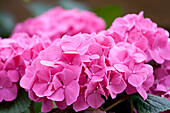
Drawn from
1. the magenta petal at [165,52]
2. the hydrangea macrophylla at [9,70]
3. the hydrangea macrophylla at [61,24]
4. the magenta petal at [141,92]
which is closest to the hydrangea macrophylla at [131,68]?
the magenta petal at [141,92]

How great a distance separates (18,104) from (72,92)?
20 centimetres

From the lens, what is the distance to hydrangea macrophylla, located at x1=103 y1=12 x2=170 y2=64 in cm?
66

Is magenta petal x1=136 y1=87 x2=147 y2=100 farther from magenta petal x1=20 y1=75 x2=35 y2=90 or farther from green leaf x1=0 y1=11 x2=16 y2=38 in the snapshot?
green leaf x1=0 y1=11 x2=16 y2=38

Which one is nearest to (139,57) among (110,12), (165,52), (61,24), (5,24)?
(165,52)

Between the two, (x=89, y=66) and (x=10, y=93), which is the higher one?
(x=89, y=66)

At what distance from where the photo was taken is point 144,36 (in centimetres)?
66

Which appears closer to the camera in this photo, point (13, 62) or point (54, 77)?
point (54, 77)

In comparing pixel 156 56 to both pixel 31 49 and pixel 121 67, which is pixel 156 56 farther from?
pixel 31 49

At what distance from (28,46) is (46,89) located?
0.54 ft

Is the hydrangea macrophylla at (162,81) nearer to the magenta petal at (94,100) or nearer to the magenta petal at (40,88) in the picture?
the magenta petal at (94,100)

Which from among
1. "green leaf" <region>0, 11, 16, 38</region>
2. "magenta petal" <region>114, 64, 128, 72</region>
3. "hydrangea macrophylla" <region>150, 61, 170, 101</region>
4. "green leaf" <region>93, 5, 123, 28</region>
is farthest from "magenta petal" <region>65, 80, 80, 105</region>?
"green leaf" <region>0, 11, 16, 38</region>

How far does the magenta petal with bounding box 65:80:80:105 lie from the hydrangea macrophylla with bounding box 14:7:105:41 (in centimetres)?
62

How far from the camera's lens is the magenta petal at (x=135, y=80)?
0.56 metres

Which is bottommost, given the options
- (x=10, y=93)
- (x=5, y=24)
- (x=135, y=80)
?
(x=5, y=24)
